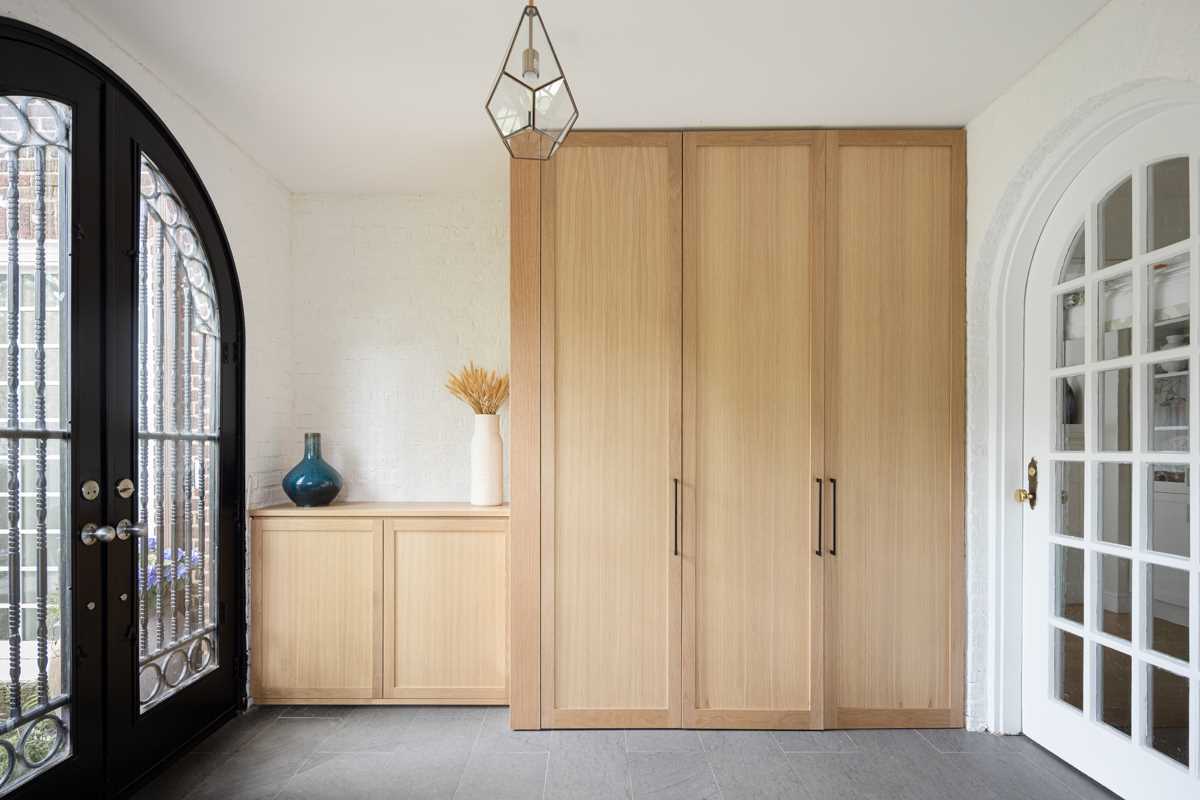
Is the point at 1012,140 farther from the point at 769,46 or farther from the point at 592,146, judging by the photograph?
the point at 592,146

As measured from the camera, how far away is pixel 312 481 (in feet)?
10.9

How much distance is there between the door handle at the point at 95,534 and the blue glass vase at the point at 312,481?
107 centimetres

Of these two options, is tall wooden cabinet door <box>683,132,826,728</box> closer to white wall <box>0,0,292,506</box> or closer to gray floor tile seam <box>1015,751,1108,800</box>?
gray floor tile seam <box>1015,751,1108,800</box>

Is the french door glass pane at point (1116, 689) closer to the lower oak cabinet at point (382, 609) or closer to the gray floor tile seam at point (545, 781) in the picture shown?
the gray floor tile seam at point (545, 781)

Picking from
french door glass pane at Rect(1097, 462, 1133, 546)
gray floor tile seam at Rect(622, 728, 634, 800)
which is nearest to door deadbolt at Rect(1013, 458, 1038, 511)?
french door glass pane at Rect(1097, 462, 1133, 546)

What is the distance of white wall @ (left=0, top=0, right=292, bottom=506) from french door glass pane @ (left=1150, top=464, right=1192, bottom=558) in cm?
350

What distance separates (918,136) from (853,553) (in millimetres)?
1766

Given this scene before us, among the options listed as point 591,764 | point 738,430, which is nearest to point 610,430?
point 738,430

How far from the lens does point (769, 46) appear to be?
2.35m

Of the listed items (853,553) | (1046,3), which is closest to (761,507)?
(853,553)

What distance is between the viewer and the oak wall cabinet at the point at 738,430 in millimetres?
2904

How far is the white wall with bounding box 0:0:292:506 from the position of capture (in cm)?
282

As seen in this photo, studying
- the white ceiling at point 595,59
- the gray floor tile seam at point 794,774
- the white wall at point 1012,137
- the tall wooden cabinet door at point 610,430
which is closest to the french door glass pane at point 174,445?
the white ceiling at point 595,59

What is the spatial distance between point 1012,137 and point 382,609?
10.6ft
